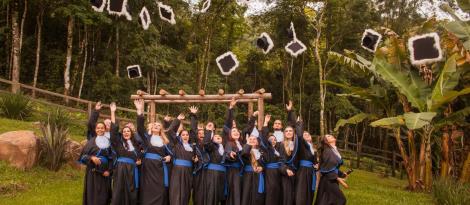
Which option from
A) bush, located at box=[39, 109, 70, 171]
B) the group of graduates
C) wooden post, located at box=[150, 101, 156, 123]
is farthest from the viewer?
bush, located at box=[39, 109, 70, 171]

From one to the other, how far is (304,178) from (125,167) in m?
2.84

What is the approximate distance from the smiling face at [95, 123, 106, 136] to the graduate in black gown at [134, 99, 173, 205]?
1.83ft

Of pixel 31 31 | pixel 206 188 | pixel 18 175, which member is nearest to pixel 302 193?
pixel 206 188

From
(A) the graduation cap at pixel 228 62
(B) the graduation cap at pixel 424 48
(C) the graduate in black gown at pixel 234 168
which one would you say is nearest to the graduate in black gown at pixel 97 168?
(C) the graduate in black gown at pixel 234 168

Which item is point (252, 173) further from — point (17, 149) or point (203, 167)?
point (17, 149)

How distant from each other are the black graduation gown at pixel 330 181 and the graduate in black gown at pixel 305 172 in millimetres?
252

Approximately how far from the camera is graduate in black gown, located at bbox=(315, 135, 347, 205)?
7348 millimetres

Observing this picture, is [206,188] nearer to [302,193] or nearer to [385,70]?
[302,193]

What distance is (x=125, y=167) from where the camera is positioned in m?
7.67

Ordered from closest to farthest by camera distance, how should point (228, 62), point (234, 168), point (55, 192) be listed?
point (234, 168) → point (55, 192) → point (228, 62)

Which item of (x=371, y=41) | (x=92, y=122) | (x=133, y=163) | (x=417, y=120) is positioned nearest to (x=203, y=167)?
(x=133, y=163)

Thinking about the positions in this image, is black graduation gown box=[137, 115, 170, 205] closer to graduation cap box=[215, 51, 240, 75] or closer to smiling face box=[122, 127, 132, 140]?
smiling face box=[122, 127, 132, 140]

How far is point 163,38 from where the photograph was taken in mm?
25156

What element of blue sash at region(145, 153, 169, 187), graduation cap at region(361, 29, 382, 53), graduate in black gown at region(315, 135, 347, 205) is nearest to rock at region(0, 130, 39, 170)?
blue sash at region(145, 153, 169, 187)
